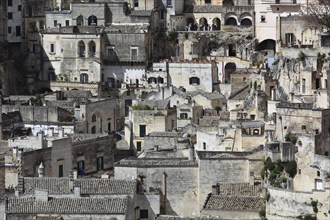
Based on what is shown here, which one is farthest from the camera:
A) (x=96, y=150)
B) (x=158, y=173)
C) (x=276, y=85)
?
(x=276, y=85)

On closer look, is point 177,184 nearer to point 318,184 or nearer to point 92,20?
point 318,184

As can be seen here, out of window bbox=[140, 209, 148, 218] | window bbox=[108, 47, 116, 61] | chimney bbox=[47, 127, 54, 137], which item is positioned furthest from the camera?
window bbox=[108, 47, 116, 61]

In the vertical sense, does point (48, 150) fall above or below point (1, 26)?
below

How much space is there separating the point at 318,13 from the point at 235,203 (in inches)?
1070

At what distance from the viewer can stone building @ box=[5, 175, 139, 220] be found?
201 ft

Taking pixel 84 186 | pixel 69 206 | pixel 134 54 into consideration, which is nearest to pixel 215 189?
pixel 84 186

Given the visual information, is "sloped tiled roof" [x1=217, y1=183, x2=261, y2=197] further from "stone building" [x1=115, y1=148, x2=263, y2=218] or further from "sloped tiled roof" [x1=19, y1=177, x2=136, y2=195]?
"sloped tiled roof" [x1=19, y1=177, x2=136, y2=195]

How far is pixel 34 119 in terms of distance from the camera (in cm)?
8212

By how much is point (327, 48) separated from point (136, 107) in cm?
1082

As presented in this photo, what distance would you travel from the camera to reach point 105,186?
64.3m

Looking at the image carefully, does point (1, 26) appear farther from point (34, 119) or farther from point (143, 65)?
point (34, 119)

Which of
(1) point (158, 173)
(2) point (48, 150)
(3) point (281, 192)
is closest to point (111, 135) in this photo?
(2) point (48, 150)

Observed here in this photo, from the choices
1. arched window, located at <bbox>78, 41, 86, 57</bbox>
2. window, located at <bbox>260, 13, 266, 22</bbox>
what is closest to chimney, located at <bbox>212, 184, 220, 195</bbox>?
arched window, located at <bbox>78, 41, 86, 57</bbox>

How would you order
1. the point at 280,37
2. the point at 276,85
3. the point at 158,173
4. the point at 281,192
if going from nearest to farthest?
the point at 281,192 → the point at 158,173 → the point at 276,85 → the point at 280,37
